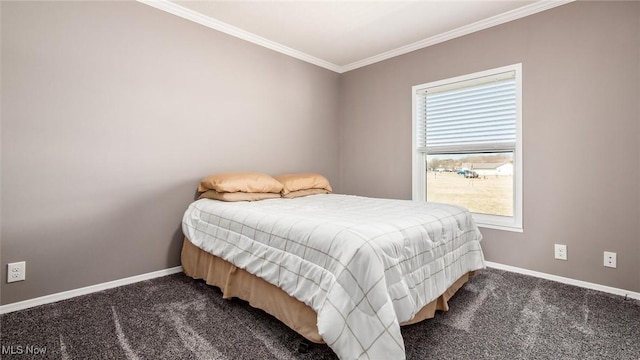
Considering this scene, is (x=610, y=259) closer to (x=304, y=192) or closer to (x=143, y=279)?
(x=304, y=192)

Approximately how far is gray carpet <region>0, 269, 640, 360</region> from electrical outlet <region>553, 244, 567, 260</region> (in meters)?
0.30

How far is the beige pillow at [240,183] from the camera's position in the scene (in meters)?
2.58

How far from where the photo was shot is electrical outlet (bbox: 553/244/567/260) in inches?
98.8

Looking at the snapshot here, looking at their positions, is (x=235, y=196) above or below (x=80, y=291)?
above

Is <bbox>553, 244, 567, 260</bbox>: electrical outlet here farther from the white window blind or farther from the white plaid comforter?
the white window blind

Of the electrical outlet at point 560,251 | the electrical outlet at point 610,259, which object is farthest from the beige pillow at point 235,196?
the electrical outlet at point 610,259

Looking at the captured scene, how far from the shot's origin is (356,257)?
4.33 ft

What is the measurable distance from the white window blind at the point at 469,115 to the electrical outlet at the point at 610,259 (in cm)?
110

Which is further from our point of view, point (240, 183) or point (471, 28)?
point (471, 28)

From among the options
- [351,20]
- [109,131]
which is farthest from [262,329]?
[351,20]

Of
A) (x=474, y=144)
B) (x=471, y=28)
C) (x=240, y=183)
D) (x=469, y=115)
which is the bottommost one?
(x=240, y=183)

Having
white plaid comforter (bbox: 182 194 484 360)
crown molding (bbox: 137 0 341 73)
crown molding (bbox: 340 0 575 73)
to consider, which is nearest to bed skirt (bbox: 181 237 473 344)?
white plaid comforter (bbox: 182 194 484 360)

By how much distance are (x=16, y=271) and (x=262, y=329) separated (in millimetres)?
1729

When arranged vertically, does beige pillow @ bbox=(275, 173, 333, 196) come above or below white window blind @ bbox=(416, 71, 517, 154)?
below
